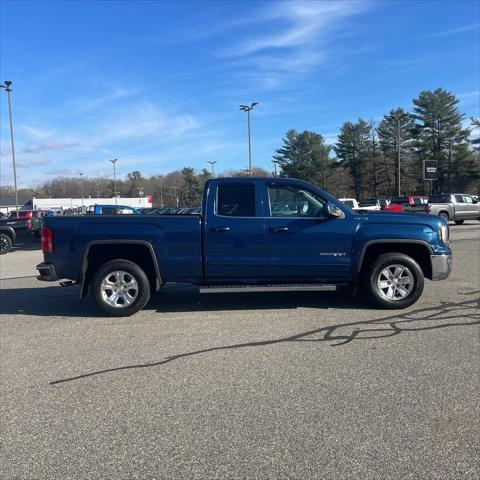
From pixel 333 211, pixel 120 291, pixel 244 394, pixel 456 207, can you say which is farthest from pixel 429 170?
pixel 244 394

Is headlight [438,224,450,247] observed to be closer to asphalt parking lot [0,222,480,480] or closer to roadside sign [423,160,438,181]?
asphalt parking lot [0,222,480,480]

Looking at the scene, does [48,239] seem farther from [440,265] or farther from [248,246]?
[440,265]

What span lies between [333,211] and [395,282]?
1403mm

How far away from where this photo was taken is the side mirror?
7246 mm

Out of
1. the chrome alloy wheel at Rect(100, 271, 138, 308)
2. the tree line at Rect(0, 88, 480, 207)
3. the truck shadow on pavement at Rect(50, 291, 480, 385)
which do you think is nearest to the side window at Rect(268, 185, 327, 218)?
the truck shadow on pavement at Rect(50, 291, 480, 385)

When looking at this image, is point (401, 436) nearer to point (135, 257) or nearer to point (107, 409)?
point (107, 409)

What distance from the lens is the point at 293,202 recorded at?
7.45 metres

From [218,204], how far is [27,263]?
9.65 meters

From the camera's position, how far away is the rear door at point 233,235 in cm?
723

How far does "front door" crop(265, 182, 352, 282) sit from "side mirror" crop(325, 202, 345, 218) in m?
0.06

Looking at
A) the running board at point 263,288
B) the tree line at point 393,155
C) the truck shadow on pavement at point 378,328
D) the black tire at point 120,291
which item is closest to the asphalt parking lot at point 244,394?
the truck shadow on pavement at point 378,328

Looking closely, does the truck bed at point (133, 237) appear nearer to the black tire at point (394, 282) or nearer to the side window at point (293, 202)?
the side window at point (293, 202)

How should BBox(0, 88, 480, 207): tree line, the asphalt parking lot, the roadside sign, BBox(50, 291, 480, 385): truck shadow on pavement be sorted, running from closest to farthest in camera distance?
the asphalt parking lot < BBox(50, 291, 480, 385): truck shadow on pavement < the roadside sign < BBox(0, 88, 480, 207): tree line

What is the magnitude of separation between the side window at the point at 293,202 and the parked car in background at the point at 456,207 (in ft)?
80.6
